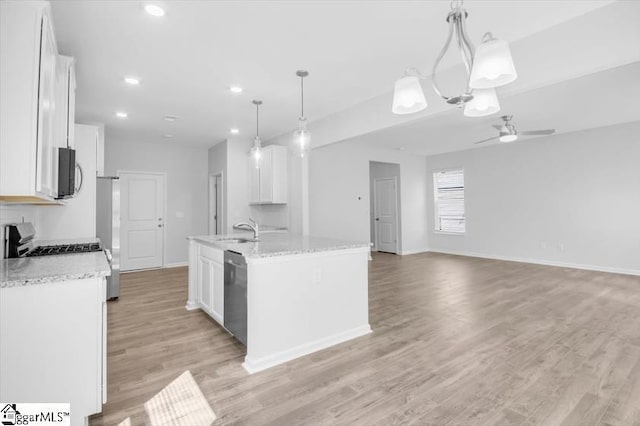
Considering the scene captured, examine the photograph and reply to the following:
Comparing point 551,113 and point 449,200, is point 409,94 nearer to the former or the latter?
point 551,113

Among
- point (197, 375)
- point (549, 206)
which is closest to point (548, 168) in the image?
point (549, 206)

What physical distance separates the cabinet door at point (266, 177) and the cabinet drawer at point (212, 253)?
7.43 ft

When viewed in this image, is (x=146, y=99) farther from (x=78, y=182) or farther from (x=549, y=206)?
(x=549, y=206)

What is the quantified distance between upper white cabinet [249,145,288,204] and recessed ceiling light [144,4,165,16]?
3297mm

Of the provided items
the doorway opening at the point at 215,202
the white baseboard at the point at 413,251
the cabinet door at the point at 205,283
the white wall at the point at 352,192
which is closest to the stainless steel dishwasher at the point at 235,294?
the cabinet door at the point at 205,283

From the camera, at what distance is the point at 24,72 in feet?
5.24

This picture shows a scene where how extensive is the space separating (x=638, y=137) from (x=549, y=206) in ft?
5.79

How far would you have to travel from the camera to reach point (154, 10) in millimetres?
2285

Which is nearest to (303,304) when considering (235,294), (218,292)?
(235,294)

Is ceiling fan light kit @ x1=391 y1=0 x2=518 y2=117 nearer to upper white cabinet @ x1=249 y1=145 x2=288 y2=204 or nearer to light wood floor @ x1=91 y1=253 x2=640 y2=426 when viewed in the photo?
light wood floor @ x1=91 y1=253 x2=640 y2=426

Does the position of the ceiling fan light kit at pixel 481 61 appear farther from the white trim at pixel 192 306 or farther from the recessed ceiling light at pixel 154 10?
the white trim at pixel 192 306

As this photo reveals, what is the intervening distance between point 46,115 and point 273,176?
387 cm

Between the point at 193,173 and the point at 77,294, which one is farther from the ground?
the point at 193,173

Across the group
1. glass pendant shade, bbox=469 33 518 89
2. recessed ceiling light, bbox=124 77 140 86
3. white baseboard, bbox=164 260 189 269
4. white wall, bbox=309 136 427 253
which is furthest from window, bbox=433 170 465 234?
recessed ceiling light, bbox=124 77 140 86
